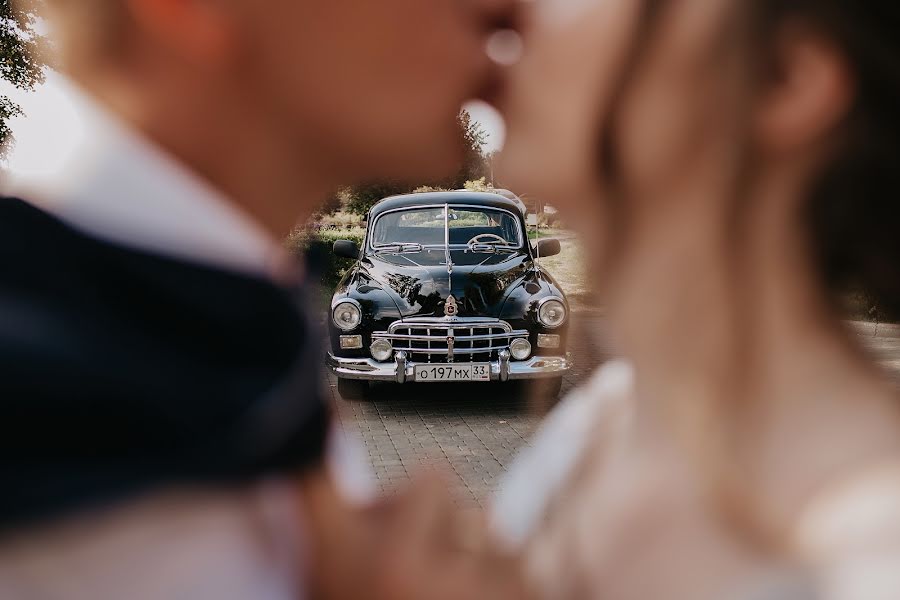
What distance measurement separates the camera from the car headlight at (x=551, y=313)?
22.5ft

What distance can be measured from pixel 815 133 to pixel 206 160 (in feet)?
2.01

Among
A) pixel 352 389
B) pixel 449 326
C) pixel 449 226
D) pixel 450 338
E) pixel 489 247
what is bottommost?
pixel 352 389

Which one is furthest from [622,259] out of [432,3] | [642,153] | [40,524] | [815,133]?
[40,524]

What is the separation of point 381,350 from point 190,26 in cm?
616

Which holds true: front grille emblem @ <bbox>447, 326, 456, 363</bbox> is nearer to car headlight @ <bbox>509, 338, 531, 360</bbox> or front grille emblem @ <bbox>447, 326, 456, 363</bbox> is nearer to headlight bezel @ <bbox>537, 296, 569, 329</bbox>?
car headlight @ <bbox>509, 338, 531, 360</bbox>

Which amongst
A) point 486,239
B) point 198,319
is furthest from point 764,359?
point 486,239

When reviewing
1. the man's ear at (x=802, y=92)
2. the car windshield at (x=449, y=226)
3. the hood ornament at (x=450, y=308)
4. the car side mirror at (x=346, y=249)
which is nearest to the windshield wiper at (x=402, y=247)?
the car windshield at (x=449, y=226)

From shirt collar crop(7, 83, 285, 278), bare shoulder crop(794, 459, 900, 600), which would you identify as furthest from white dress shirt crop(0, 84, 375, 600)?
bare shoulder crop(794, 459, 900, 600)

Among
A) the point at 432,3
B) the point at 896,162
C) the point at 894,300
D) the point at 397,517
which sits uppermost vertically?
the point at 432,3

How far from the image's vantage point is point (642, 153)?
0.76 metres

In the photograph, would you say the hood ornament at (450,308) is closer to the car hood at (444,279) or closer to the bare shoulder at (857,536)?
the car hood at (444,279)

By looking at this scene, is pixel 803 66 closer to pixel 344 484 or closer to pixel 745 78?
pixel 745 78

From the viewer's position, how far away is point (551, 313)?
22.6 feet

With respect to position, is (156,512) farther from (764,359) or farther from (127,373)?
(764,359)
